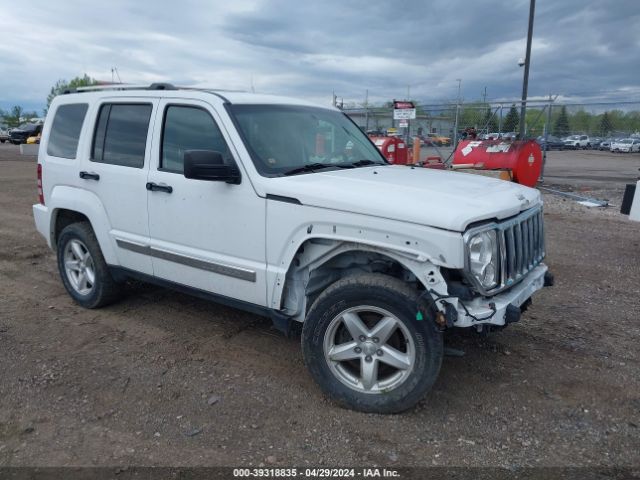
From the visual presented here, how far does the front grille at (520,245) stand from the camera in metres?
3.36

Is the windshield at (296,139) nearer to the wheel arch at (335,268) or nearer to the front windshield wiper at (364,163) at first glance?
the front windshield wiper at (364,163)

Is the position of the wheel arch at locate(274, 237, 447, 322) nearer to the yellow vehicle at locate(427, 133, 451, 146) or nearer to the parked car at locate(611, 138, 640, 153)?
the yellow vehicle at locate(427, 133, 451, 146)

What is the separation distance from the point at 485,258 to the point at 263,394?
1.74 metres

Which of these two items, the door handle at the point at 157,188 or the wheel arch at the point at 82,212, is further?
the wheel arch at the point at 82,212

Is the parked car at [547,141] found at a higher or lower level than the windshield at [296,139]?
lower

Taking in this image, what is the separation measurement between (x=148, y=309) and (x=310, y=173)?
2415 mm

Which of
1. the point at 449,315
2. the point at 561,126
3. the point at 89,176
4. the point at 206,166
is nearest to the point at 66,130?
the point at 89,176

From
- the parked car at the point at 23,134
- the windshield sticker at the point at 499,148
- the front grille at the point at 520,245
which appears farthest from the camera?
the parked car at the point at 23,134

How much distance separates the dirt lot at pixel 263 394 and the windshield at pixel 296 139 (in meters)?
1.52

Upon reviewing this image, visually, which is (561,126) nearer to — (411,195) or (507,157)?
→ (507,157)

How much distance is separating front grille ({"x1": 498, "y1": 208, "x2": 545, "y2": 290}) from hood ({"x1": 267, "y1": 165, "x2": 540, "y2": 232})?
83 mm

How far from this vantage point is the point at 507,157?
488 inches

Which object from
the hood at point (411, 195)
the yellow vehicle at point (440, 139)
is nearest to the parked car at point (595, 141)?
the yellow vehicle at point (440, 139)

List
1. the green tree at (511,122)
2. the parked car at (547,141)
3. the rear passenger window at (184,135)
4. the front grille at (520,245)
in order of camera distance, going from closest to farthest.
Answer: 1. the front grille at (520,245)
2. the rear passenger window at (184,135)
3. the parked car at (547,141)
4. the green tree at (511,122)
